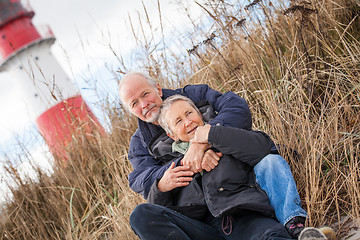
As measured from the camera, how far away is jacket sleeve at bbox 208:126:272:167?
162 centimetres

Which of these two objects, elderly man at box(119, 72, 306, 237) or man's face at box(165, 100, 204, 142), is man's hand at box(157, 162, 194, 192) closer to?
elderly man at box(119, 72, 306, 237)

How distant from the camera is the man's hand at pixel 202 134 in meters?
1.69

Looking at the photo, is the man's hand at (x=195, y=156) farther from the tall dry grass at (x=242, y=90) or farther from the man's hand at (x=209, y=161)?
the tall dry grass at (x=242, y=90)

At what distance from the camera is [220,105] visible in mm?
2041

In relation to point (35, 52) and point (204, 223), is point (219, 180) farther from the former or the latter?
point (35, 52)

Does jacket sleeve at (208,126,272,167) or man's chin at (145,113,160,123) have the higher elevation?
man's chin at (145,113,160,123)

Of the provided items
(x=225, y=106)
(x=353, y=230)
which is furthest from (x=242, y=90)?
(x=353, y=230)

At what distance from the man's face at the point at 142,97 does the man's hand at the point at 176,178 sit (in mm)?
461

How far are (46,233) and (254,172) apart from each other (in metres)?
2.49

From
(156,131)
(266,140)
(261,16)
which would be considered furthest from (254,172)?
(261,16)

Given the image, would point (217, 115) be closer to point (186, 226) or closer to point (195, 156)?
point (195, 156)

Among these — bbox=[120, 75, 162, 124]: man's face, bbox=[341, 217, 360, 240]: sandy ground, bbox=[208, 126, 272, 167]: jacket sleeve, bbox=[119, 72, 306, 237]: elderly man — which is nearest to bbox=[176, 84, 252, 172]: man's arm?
bbox=[119, 72, 306, 237]: elderly man

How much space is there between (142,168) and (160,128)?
303 mm

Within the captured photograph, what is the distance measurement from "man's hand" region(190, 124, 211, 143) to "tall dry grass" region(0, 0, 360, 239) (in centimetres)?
52
